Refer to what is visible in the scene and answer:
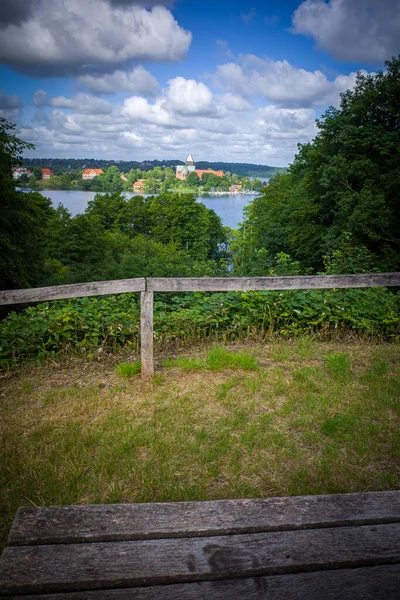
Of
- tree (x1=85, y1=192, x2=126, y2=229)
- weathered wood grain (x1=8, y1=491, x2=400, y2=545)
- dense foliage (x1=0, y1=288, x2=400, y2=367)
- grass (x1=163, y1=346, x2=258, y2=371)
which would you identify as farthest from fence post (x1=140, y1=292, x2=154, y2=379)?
tree (x1=85, y1=192, x2=126, y2=229)

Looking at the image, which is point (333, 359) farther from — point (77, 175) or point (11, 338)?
point (77, 175)

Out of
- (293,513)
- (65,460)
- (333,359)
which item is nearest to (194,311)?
(333,359)

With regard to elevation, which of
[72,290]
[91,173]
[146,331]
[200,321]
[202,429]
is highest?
[91,173]

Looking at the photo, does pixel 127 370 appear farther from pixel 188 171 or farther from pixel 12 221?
pixel 188 171

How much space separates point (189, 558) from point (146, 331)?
10.5 feet

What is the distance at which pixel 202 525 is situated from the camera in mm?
1527

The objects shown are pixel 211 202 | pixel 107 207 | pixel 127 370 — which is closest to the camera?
pixel 127 370

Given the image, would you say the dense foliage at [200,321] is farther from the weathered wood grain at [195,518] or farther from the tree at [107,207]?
the tree at [107,207]

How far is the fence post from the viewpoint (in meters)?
4.40

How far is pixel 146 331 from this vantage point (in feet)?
14.6

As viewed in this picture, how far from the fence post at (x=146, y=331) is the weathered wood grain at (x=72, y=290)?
0.42ft

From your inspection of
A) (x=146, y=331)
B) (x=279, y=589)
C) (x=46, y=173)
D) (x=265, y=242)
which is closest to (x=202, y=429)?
(x=146, y=331)

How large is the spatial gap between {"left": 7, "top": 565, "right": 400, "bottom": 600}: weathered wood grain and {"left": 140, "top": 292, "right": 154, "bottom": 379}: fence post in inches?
129

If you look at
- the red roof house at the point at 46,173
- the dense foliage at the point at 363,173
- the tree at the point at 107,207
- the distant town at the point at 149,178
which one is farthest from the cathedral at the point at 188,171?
the dense foliage at the point at 363,173
